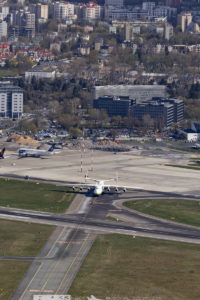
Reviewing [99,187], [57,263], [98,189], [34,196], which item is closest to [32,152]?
[34,196]

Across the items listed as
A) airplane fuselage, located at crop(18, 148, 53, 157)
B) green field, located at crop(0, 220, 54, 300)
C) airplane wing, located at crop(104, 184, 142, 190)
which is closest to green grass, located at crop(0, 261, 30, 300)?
green field, located at crop(0, 220, 54, 300)

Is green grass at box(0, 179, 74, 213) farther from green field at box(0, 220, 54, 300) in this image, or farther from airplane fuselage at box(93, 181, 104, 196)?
green field at box(0, 220, 54, 300)

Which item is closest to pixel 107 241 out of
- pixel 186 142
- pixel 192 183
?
pixel 192 183

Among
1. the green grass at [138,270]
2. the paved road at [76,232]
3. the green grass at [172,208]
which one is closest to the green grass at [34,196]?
the paved road at [76,232]

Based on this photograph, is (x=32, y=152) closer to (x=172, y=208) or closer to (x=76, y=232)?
(x=172, y=208)

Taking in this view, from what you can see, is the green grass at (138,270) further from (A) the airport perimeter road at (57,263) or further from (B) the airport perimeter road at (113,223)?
(B) the airport perimeter road at (113,223)

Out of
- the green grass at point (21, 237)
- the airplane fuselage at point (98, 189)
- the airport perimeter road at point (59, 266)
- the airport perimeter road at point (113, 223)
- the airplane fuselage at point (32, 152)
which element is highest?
the airport perimeter road at point (59, 266)
